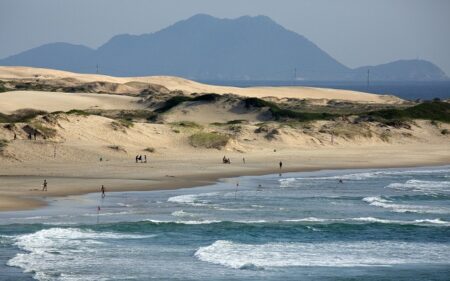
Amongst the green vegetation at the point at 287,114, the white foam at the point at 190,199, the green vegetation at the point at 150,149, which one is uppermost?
the green vegetation at the point at 287,114

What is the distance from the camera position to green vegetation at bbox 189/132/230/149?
63719mm

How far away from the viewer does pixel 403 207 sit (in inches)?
1670

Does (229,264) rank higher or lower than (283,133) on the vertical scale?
lower

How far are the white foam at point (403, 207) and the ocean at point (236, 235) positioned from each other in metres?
0.06

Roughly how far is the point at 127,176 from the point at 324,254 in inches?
801

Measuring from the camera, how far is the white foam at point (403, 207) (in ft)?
135

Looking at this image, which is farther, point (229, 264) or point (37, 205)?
point (37, 205)

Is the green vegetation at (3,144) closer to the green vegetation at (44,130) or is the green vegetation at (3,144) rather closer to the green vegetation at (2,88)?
the green vegetation at (44,130)

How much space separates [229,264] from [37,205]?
12822 mm

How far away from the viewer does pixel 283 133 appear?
70000 millimetres

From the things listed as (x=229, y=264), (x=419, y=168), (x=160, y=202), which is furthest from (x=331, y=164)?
(x=229, y=264)

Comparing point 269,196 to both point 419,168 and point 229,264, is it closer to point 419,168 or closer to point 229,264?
point 229,264

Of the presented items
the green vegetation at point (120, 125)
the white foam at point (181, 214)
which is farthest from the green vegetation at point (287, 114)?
the white foam at point (181, 214)

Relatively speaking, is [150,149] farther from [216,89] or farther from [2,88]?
[216,89]
